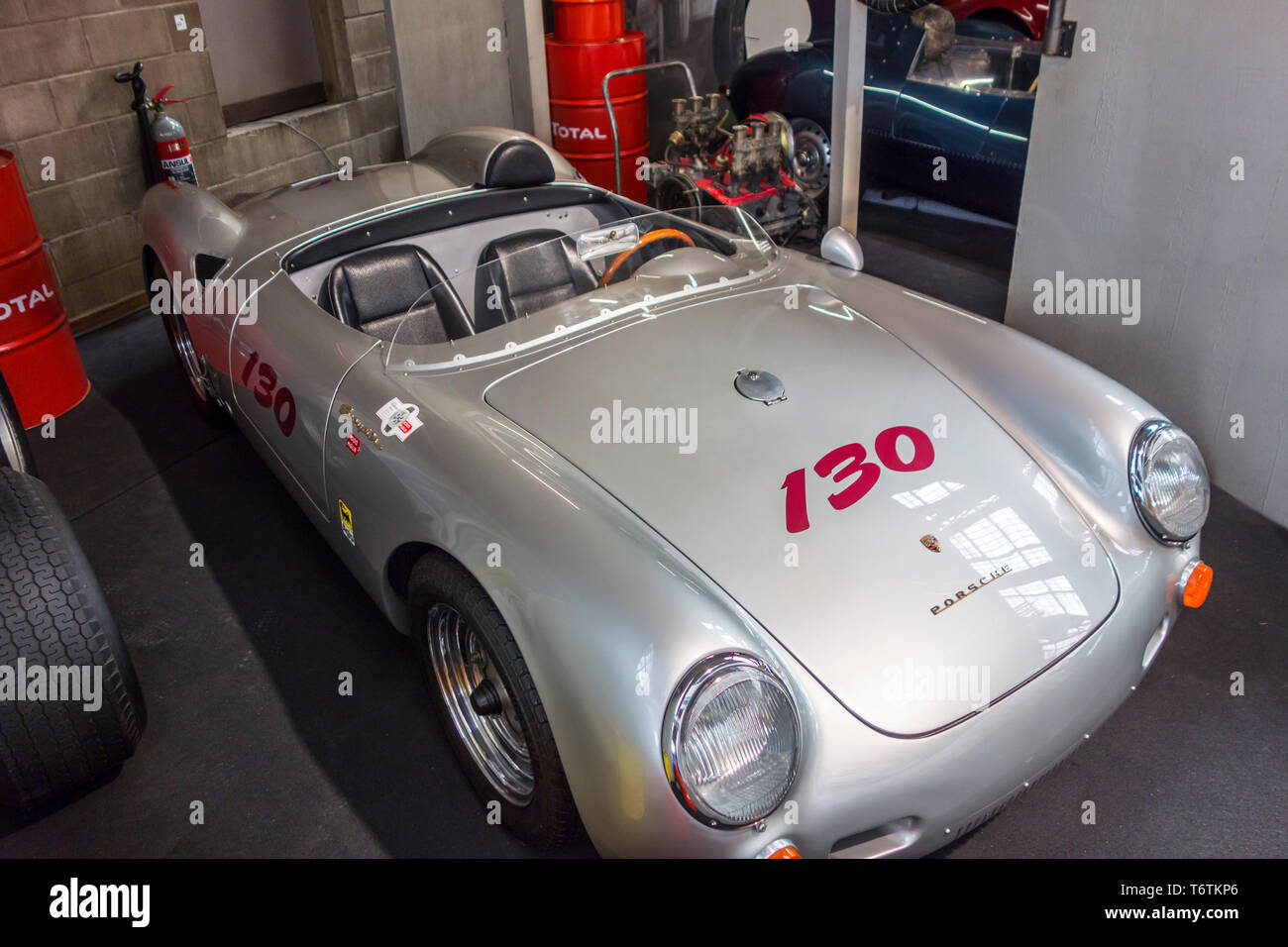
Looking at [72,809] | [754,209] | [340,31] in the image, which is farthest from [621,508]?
[340,31]

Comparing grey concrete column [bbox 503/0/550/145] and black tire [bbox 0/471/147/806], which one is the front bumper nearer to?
black tire [bbox 0/471/147/806]

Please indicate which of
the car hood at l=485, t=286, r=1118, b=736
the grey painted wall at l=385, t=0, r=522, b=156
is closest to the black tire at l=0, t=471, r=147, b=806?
the car hood at l=485, t=286, r=1118, b=736

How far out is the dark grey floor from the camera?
6.33 ft

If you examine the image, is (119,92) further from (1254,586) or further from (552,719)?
(1254,586)

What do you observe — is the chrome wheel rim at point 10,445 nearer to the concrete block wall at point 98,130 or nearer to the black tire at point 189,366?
the black tire at point 189,366

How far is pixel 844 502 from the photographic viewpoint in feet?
5.81

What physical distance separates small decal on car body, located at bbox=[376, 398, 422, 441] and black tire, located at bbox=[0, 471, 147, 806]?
0.68 m


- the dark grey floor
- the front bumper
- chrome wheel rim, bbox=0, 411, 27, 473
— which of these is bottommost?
the dark grey floor

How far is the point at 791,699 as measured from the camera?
4.75 ft

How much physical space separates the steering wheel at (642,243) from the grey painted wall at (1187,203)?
5.32ft

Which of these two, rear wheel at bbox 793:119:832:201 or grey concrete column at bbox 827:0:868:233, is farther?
rear wheel at bbox 793:119:832:201

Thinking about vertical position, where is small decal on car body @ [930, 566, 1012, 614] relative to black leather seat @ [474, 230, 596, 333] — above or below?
below

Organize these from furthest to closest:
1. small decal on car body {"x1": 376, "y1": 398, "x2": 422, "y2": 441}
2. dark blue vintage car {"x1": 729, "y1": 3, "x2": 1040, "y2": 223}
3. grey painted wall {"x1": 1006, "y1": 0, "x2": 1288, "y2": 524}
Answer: dark blue vintage car {"x1": 729, "y1": 3, "x2": 1040, "y2": 223} < grey painted wall {"x1": 1006, "y1": 0, "x2": 1288, "y2": 524} < small decal on car body {"x1": 376, "y1": 398, "x2": 422, "y2": 441}

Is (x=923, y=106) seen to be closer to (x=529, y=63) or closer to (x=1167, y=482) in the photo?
(x=529, y=63)
